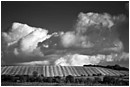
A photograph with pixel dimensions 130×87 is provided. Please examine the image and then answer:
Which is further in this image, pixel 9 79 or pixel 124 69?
pixel 124 69

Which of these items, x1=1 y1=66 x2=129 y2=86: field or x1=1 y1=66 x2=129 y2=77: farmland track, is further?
x1=1 y1=66 x2=129 y2=77: farmland track

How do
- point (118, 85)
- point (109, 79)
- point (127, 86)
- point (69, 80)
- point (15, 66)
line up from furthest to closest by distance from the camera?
point (15, 66)
point (69, 80)
point (109, 79)
point (118, 85)
point (127, 86)

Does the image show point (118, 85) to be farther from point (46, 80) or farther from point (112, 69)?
point (112, 69)

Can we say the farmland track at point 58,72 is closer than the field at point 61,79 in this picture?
No

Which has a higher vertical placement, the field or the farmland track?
the field

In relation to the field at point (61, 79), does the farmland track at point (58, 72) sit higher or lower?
lower

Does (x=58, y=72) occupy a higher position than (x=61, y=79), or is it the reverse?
(x=61, y=79)

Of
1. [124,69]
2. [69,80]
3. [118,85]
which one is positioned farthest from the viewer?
[124,69]

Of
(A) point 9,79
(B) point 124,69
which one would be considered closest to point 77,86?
(A) point 9,79

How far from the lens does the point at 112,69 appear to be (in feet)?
176

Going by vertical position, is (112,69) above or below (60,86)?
below

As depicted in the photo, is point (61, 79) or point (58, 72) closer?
point (61, 79)

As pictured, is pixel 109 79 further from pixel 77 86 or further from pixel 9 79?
pixel 9 79

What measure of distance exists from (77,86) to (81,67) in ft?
98.0
